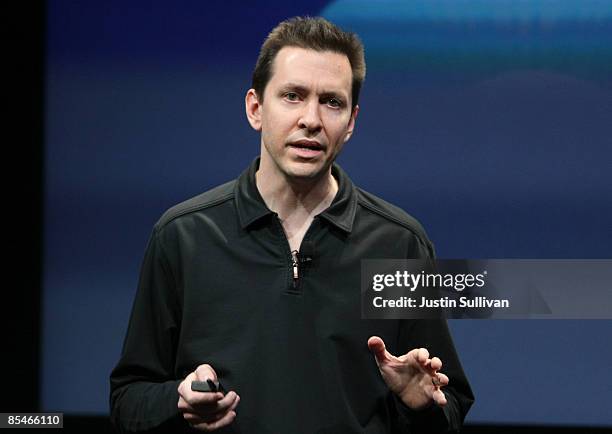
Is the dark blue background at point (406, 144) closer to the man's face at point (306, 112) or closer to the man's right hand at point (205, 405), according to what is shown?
the man's face at point (306, 112)

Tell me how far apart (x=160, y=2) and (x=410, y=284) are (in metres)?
1.51

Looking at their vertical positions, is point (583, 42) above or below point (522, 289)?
above

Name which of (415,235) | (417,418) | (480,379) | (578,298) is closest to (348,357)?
(417,418)

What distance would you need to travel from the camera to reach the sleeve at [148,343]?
1.68 metres

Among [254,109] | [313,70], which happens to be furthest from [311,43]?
[254,109]

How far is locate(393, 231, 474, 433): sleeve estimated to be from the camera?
5.51 ft

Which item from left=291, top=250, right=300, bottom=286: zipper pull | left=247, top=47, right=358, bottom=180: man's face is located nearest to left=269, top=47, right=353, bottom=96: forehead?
left=247, top=47, right=358, bottom=180: man's face

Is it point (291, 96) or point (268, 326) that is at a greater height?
point (291, 96)

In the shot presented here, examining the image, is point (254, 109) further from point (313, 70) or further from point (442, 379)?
point (442, 379)

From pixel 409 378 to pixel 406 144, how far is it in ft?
4.13

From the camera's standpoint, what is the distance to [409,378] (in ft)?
5.31

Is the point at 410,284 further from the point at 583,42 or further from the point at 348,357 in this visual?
the point at 583,42

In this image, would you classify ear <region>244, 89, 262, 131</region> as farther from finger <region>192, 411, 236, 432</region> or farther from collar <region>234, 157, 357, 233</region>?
finger <region>192, 411, 236, 432</region>

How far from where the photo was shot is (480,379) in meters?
2.73
